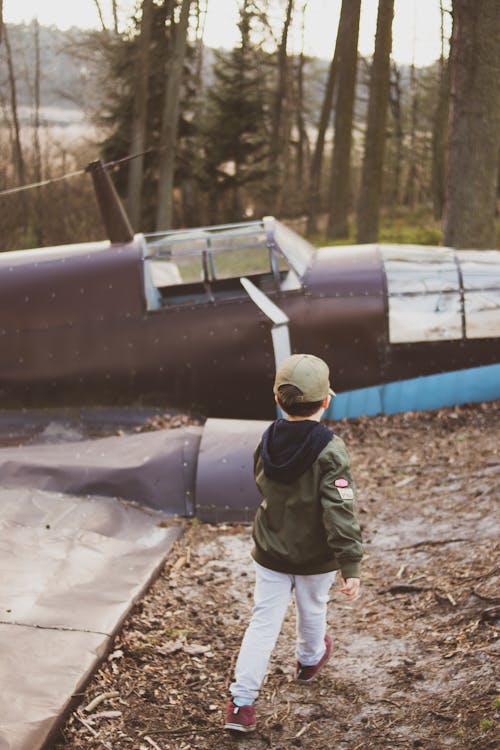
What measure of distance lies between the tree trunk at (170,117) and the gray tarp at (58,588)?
49.9 feet

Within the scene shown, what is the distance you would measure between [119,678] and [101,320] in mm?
4405

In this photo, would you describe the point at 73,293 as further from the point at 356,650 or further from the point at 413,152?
the point at 413,152

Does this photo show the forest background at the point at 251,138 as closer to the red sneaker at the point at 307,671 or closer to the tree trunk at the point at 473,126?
the tree trunk at the point at 473,126

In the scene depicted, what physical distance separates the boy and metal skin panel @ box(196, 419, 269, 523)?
2.19 m

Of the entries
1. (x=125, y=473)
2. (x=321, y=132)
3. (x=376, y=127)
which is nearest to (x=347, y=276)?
(x=125, y=473)

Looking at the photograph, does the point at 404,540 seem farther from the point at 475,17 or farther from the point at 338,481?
the point at 475,17

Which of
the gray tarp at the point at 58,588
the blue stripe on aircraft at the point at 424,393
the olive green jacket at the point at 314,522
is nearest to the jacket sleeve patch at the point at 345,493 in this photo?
the olive green jacket at the point at 314,522

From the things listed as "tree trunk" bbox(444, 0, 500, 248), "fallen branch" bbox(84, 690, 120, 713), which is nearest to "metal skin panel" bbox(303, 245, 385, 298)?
"tree trunk" bbox(444, 0, 500, 248)

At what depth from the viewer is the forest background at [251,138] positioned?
34.3 ft

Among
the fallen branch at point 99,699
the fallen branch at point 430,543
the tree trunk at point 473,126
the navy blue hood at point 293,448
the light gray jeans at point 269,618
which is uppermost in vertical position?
the tree trunk at point 473,126

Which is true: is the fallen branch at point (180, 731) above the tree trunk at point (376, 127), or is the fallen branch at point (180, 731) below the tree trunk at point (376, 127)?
below

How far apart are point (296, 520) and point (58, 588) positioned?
1.55 metres

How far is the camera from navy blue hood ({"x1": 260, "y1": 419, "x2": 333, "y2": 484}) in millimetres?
3137

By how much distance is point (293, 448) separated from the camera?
3160mm
